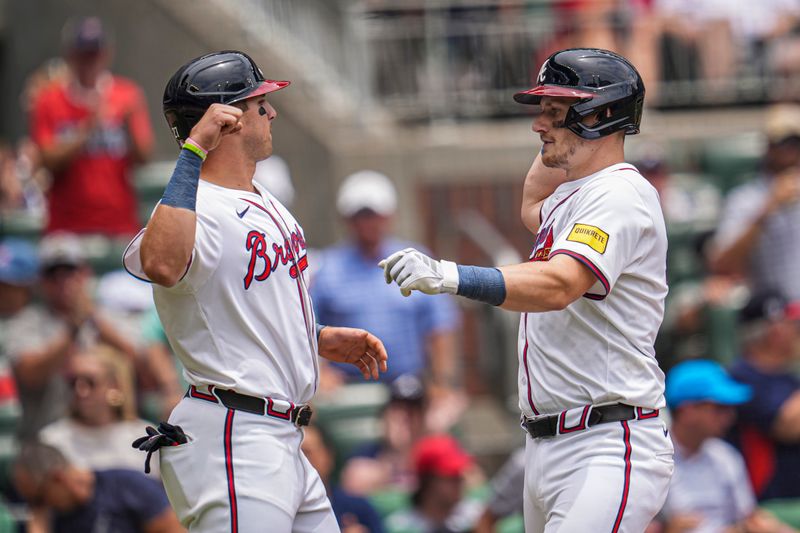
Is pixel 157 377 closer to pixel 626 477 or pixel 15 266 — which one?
pixel 15 266

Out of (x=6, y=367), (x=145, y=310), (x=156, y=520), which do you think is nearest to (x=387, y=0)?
(x=145, y=310)

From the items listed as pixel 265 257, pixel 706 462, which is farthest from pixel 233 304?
pixel 706 462

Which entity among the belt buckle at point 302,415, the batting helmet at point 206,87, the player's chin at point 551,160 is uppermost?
the batting helmet at point 206,87

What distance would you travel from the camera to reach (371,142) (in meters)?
9.69

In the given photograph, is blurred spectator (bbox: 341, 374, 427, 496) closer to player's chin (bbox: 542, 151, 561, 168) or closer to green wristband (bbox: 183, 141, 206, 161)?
player's chin (bbox: 542, 151, 561, 168)

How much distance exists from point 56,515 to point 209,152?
8.51 ft

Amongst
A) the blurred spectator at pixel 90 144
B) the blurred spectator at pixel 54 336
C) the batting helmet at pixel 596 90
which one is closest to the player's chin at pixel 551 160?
the batting helmet at pixel 596 90

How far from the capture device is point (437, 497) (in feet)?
20.8

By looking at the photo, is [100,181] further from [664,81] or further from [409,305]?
[664,81]

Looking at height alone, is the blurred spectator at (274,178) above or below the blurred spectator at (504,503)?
above

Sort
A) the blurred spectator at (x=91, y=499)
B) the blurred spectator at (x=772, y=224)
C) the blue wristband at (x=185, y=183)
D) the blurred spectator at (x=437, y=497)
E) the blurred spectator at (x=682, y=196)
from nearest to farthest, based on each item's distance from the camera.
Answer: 1. the blue wristband at (x=185, y=183)
2. the blurred spectator at (x=91, y=499)
3. the blurred spectator at (x=437, y=497)
4. the blurred spectator at (x=772, y=224)
5. the blurred spectator at (x=682, y=196)

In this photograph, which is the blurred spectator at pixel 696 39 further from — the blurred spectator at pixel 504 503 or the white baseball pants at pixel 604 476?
the white baseball pants at pixel 604 476

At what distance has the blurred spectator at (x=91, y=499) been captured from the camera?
5863mm

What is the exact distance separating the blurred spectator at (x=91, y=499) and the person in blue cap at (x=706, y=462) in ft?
7.60
